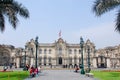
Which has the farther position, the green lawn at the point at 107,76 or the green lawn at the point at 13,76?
the green lawn at the point at 107,76

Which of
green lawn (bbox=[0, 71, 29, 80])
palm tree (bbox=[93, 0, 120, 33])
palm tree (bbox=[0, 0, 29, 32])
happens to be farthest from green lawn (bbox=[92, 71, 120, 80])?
palm tree (bbox=[0, 0, 29, 32])

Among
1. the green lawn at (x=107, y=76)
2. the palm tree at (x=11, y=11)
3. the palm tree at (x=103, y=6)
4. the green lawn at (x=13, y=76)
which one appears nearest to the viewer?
the green lawn at (x=13, y=76)

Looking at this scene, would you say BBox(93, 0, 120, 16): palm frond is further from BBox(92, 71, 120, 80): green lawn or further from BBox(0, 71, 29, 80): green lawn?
BBox(0, 71, 29, 80): green lawn

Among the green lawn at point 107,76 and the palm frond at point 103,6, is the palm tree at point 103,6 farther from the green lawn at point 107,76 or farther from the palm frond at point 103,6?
the green lawn at point 107,76

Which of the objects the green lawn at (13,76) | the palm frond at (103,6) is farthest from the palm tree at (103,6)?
the green lawn at (13,76)

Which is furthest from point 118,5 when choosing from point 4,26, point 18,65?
point 18,65

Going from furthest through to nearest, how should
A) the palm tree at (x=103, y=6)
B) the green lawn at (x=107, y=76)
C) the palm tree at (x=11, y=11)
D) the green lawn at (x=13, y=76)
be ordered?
the palm tree at (x=11, y=11), the palm tree at (x=103, y=6), the green lawn at (x=107, y=76), the green lawn at (x=13, y=76)

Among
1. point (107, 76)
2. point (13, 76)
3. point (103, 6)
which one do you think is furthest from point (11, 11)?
point (107, 76)

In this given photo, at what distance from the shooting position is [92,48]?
409 ft

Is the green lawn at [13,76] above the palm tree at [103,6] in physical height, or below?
below

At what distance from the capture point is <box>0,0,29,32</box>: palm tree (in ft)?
111

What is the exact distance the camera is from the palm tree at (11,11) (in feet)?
111

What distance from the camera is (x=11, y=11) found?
34.0 meters

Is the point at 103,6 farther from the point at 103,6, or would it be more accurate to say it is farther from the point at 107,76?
the point at 107,76
